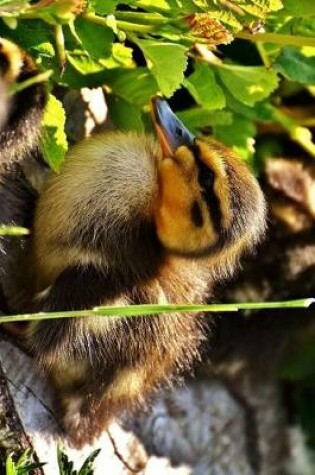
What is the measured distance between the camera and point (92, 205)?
1.73 m

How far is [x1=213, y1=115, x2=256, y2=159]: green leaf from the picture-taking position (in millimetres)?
1978

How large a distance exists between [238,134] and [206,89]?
19 cm

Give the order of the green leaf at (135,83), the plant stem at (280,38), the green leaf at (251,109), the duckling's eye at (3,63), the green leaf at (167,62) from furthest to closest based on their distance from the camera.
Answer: the green leaf at (251,109) < the green leaf at (135,83) < the plant stem at (280,38) < the green leaf at (167,62) < the duckling's eye at (3,63)

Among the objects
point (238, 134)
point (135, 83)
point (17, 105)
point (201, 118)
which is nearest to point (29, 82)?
point (17, 105)

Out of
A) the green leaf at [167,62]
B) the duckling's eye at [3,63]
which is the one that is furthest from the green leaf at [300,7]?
the duckling's eye at [3,63]

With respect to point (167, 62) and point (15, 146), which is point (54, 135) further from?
point (167, 62)

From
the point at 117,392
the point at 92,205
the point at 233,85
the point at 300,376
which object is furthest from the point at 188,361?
the point at 300,376

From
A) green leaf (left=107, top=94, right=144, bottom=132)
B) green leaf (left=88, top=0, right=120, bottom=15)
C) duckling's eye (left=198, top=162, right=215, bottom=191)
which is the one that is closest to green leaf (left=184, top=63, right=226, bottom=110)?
green leaf (left=107, top=94, right=144, bottom=132)

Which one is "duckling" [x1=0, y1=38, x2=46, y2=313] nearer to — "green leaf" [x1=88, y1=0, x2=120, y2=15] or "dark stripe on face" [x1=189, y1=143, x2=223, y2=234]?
"green leaf" [x1=88, y1=0, x2=120, y2=15]

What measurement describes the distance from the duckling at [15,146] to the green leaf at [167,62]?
Answer: 172mm

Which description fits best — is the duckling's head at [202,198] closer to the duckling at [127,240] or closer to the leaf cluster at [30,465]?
the duckling at [127,240]

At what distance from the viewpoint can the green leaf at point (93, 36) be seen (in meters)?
1.61

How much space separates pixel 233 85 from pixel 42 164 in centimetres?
36

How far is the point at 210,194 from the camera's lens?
162 centimetres
